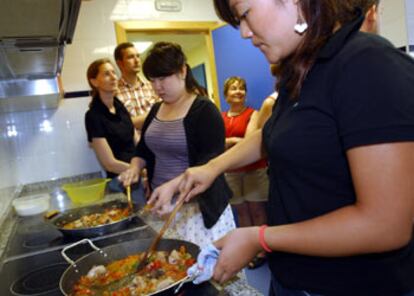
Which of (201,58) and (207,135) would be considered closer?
(207,135)

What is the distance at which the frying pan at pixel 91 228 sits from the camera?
1251mm

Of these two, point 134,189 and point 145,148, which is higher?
point 145,148

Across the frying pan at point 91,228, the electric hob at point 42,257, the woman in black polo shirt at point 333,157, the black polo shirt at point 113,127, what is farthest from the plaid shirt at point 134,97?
the woman in black polo shirt at point 333,157

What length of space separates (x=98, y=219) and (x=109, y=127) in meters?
0.95

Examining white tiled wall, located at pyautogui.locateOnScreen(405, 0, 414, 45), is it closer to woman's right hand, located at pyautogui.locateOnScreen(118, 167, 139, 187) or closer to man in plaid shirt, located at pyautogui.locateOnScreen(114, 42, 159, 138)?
man in plaid shirt, located at pyautogui.locateOnScreen(114, 42, 159, 138)

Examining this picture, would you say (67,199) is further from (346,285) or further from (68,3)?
(346,285)

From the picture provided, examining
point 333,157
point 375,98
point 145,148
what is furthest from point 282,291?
point 145,148

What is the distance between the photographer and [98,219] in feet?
4.53

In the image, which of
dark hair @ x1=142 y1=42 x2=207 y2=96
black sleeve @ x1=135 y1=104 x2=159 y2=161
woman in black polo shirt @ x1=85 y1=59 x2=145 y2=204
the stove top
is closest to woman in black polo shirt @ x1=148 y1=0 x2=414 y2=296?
the stove top

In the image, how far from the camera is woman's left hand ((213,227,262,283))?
648mm

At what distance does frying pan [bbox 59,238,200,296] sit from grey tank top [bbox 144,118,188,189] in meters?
0.57

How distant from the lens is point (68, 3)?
807 millimetres

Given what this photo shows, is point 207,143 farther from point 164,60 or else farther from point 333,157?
point 333,157

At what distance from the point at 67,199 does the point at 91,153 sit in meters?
0.76
